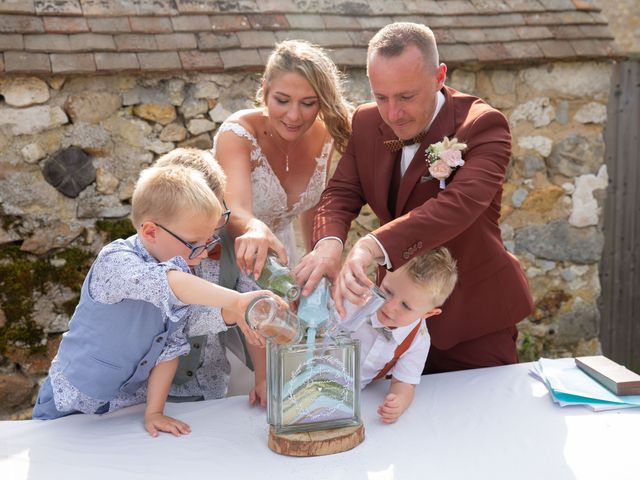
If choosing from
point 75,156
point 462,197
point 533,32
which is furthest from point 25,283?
point 533,32

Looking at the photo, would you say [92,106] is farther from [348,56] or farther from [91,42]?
[348,56]

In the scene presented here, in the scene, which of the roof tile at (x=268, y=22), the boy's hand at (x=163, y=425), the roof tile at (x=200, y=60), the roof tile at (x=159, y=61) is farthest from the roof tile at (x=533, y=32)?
the boy's hand at (x=163, y=425)

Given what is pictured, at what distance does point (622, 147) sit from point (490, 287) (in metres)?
2.76

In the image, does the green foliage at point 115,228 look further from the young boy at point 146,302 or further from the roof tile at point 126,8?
the young boy at point 146,302

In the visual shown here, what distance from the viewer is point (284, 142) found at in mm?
3021

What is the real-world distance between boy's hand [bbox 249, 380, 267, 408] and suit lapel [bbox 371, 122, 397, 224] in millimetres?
792

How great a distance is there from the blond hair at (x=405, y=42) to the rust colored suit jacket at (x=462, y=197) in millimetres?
219

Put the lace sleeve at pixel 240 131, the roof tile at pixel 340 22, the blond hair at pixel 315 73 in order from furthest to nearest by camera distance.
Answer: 1. the roof tile at pixel 340 22
2. the lace sleeve at pixel 240 131
3. the blond hair at pixel 315 73

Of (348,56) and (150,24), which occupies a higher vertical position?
(150,24)

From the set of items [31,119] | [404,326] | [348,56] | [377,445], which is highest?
[348,56]

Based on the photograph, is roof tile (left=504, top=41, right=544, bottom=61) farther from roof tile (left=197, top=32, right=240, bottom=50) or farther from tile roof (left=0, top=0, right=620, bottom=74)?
roof tile (left=197, top=32, right=240, bottom=50)

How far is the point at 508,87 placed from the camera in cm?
446

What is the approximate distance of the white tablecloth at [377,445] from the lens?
186 centimetres

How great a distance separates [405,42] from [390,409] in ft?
3.88
